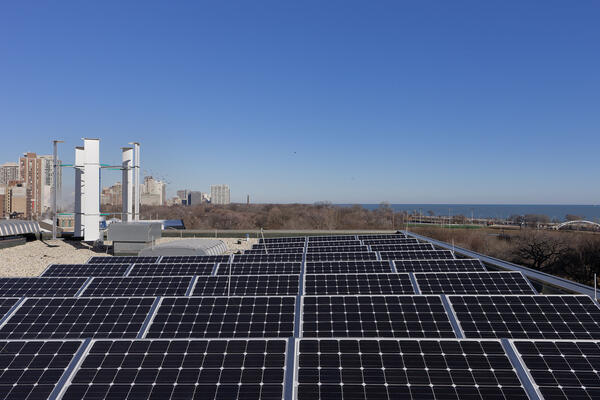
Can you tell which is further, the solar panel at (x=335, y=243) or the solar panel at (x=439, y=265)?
the solar panel at (x=335, y=243)

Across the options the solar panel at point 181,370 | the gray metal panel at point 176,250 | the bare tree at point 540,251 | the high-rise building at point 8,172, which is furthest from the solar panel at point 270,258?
the high-rise building at point 8,172

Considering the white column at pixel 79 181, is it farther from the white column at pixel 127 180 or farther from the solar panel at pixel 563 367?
the solar panel at pixel 563 367

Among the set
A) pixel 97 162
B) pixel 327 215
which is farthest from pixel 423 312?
pixel 327 215

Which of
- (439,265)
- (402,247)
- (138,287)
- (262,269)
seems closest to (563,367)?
(439,265)

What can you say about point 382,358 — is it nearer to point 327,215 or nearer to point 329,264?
point 329,264

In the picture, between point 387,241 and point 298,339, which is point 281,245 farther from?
point 298,339

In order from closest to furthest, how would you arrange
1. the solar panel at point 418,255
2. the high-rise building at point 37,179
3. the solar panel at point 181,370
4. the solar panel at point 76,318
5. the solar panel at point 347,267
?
the solar panel at point 181,370, the solar panel at point 76,318, the solar panel at point 347,267, the solar panel at point 418,255, the high-rise building at point 37,179

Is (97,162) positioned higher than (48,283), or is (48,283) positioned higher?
(97,162)
